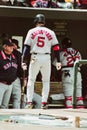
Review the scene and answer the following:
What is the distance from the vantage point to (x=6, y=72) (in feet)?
34.4

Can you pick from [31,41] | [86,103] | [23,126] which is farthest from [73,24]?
[23,126]

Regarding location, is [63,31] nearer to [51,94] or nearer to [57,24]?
[57,24]

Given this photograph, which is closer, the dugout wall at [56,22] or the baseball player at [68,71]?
the baseball player at [68,71]

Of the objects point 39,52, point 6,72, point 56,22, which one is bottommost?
point 6,72

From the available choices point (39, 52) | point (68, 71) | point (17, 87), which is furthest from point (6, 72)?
point (68, 71)

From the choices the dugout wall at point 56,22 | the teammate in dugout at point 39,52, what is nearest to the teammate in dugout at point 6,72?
the teammate in dugout at point 39,52

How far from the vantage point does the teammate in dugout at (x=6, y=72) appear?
10.5m

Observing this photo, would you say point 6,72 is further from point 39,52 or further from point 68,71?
point 68,71

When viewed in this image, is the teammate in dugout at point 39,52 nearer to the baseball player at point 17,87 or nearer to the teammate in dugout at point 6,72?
the baseball player at point 17,87

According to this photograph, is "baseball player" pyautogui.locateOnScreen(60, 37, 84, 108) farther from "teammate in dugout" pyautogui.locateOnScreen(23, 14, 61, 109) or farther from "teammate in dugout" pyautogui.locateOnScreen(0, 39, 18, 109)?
"teammate in dugout" pyautogui.locateOnScreen(0, 39, 18, 109)

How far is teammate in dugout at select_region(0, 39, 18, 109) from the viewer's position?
10452 millimetres

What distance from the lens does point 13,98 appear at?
11.1 metres

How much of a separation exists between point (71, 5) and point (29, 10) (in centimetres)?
126

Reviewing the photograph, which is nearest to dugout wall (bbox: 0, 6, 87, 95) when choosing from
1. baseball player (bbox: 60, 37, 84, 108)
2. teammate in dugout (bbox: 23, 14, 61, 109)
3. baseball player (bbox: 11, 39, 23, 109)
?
baseball player (bbox: 60, 37, 84, 108)
